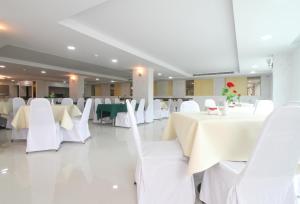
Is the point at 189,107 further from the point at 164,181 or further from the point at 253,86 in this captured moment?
the point at 253,86

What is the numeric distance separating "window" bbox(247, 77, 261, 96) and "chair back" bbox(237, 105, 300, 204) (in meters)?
12.3

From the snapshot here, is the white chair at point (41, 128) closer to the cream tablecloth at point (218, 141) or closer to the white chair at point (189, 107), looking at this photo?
the white chair at point (189, 107)

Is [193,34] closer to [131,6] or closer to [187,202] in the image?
[131,6]

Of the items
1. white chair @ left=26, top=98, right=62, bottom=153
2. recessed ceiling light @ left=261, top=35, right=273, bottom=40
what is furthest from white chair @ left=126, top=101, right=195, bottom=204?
recessed ceiling light @ left=261, top=35, right=273, bottom=40

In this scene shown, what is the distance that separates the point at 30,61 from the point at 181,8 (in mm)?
7138

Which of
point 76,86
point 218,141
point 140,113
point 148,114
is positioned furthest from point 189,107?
point 76,86

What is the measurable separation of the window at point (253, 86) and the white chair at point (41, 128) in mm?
11876

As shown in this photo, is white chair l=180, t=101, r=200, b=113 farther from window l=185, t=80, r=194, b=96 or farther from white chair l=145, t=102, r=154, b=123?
window l=185, t=80, r=194, b=96

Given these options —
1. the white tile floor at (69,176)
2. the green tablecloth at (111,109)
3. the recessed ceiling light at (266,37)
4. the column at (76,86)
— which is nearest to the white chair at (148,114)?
the green tablecloth at (111,109)

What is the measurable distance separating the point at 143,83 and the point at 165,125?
5.41 metres

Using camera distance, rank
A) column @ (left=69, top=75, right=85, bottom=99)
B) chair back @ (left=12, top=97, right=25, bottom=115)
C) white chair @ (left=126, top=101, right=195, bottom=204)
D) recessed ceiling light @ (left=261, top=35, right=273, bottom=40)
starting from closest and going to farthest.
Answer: white chair @ (left=126, top=101, right=195, bottom=204)
recessed ceiling light @ (left=261, top=35, right=273, bottom=40)
chair back @ (left=12, top=97, right=25, bottom=115)
column @ (left=69, top=75, right=85, bottom=99)

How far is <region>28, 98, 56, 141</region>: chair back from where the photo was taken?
3.40 meters

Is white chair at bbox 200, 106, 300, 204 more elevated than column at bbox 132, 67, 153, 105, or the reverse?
column at bbox 132, 67, 153, 105

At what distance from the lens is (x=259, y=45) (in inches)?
186
